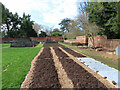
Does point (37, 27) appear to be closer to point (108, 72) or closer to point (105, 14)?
point (105, 14)

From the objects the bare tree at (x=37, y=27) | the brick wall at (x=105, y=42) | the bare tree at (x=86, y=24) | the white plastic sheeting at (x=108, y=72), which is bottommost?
the white plastic sheeting at (x=108, y=72)

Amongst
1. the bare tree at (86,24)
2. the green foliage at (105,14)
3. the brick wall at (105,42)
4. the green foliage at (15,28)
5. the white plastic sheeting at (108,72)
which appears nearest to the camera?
the white plastic sheeting at (108,72)

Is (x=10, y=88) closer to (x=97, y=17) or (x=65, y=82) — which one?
(x=65, y=82)

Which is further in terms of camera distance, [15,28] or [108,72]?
[15,28]

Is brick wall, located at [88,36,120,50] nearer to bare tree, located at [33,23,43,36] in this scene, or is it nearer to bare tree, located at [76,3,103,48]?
bare tree, located at [76,3,103,48]

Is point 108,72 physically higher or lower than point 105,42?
lower

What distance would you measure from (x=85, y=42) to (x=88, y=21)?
228 inches

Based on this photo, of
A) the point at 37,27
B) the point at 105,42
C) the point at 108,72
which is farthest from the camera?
the point at 37,27

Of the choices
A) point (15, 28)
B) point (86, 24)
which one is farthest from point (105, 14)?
point (15, 28)

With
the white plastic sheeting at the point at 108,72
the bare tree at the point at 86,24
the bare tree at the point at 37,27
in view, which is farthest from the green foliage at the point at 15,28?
the white plastic sheeting at the point at 108,72

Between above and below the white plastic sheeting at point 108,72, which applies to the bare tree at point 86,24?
above

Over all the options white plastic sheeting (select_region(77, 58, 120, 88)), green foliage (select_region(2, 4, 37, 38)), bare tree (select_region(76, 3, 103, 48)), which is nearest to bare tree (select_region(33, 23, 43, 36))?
green foliage (select_region(2, 4, 37, 38))

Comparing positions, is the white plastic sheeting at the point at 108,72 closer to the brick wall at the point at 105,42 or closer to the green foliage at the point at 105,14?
the green foliage at the point at 105,14

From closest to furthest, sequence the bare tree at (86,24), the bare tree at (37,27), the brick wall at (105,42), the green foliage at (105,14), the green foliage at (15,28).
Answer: the green foliage at (105,14)
the brick wall at (105,42)
the bare tree at (86,24)
the green foliage at (15,28)
the bare tree at (37,27)
